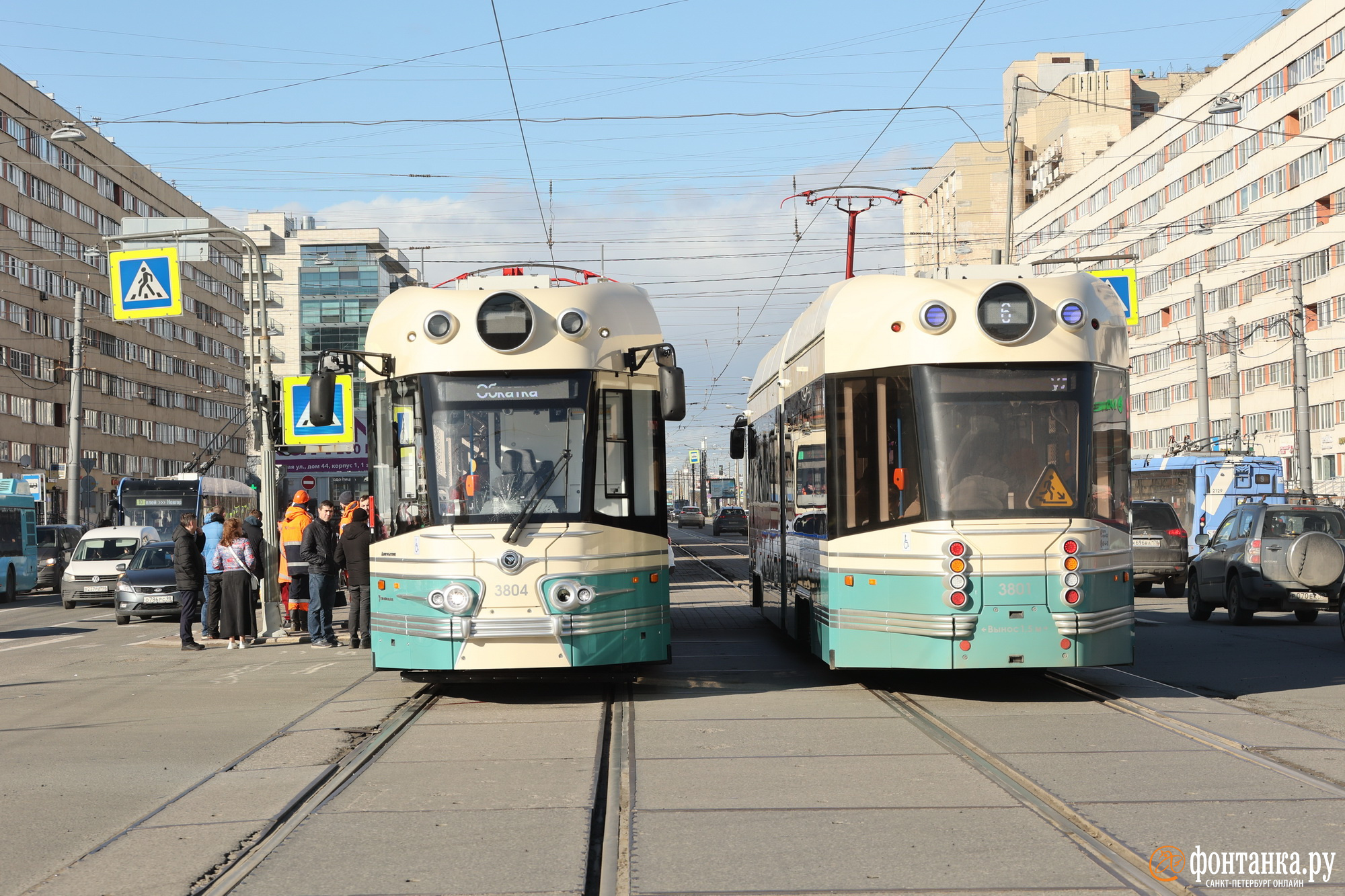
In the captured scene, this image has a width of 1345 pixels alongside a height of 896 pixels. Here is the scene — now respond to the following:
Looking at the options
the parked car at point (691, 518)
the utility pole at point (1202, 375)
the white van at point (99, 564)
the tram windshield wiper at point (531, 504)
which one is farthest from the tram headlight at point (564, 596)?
the parked car at point (691, 518)

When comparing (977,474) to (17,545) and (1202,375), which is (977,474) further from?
(1202,375)

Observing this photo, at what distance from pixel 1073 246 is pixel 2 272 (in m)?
55.2

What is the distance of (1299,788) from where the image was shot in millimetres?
8008

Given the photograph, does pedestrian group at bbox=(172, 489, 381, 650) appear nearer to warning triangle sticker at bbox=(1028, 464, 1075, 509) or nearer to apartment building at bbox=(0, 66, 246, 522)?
warning triangle sticker at bbox=(1028, 464, 1075, 509)

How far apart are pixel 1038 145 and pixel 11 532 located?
80.7 metres

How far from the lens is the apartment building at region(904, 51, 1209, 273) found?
93.5 meters

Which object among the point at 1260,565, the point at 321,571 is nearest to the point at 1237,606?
the point at 1260,565

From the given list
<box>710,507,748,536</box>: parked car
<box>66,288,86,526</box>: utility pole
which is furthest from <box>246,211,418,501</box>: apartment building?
<box>66,288,86,526</box>: utility pole

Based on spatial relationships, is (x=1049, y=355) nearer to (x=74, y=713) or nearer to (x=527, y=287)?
(x=527, y=287)

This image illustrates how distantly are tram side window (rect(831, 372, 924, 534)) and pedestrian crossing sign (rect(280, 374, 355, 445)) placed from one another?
1636 cm

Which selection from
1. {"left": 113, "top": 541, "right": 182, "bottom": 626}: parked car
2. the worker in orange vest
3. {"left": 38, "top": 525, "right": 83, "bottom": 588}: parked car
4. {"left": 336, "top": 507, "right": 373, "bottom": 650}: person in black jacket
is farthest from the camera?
{"left": 38, "top": 525, "right": 83, "bottom": 588}: parked car

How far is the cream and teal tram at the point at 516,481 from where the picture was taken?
11.6m

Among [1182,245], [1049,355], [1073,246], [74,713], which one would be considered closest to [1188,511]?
[1049,355]

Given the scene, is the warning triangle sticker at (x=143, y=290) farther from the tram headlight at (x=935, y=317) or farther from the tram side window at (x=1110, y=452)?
the tram side window at (x=1110, y=452)
